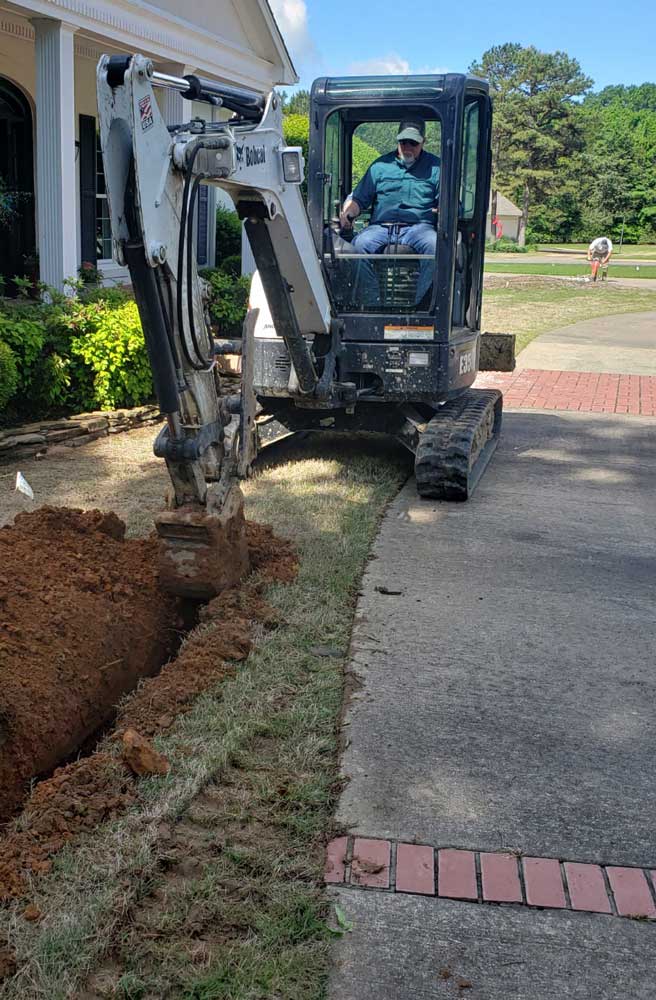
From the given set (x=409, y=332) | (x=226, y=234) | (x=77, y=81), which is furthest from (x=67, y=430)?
(x=226, y=234)

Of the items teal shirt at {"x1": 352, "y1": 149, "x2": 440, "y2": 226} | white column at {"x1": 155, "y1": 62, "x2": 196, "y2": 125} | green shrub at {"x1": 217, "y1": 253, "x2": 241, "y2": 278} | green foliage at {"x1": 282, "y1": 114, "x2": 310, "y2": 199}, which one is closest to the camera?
teal shirt at {"x1": 352, "y1": 149, "x2": 440, "y2": 226}

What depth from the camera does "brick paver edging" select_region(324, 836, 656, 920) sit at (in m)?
3.25

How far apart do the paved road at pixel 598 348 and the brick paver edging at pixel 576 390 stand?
2.41 feet

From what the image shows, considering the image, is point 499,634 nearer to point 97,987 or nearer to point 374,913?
point 374,913

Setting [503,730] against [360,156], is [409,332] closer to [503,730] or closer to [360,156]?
[360,156]

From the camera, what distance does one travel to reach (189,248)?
4.64 metres

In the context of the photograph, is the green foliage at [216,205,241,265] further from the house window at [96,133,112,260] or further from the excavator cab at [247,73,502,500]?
the excavator cab at [247,73,502,500]

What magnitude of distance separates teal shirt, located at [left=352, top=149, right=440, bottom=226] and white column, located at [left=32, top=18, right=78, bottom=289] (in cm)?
442

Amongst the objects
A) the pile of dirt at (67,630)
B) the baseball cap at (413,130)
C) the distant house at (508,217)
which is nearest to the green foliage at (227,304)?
the baseball cap at (413,130)

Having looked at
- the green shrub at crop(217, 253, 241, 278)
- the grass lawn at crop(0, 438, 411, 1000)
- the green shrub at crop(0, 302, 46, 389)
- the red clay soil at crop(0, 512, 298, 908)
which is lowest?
the grass lawn at crop(0, 438, 411, 1000)

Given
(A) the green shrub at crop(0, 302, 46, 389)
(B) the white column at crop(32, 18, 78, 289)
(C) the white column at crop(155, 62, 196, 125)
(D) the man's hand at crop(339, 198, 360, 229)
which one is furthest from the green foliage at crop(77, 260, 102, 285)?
(D) the man's hand at crop(339, 198, 360, 229)

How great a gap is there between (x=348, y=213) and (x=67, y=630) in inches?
187

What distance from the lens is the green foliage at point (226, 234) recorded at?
18.3m

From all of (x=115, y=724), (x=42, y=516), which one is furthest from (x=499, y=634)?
(x=42, y=516)
